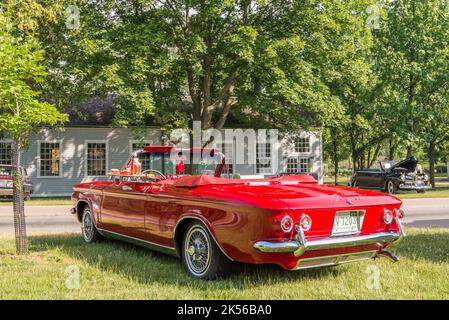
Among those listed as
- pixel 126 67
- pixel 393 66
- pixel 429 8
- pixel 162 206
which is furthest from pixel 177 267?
pixel 429 8

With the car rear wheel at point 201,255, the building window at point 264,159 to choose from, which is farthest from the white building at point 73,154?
the car rear wheel at point 201,255

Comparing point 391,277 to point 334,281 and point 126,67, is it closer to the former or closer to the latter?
point 334,281

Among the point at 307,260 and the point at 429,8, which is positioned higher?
the point at 429,8

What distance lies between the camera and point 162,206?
230 inches

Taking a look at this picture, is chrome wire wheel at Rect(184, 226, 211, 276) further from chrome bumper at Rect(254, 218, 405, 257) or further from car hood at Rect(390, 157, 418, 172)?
car hood at Rect(390, 157, 418, 172)

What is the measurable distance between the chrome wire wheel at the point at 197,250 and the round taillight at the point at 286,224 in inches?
39.5

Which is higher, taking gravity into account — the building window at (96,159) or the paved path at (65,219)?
the building window at (96,159)

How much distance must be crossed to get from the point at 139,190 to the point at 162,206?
658mm

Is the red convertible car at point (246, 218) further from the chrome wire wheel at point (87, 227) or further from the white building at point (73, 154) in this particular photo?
the white building at point (73, 154)

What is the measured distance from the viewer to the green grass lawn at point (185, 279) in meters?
4.77

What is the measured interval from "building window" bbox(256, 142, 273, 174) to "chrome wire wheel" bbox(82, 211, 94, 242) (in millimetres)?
21661

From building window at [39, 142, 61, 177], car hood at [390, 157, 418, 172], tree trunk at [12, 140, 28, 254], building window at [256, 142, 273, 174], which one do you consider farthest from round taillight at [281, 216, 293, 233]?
building window at [256, 142, 273, 174]

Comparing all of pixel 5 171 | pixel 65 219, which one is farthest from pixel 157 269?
pixel 5 171

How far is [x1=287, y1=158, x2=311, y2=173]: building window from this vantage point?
99.1ft
